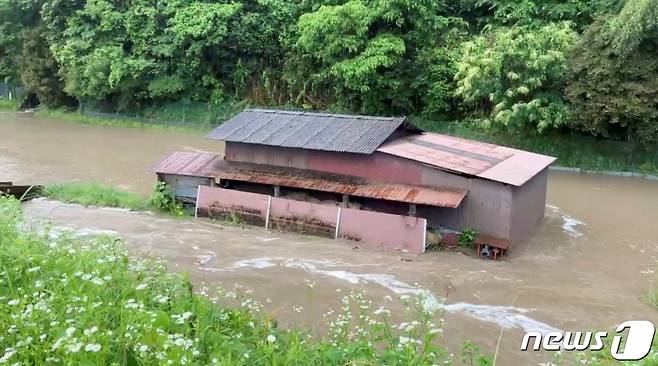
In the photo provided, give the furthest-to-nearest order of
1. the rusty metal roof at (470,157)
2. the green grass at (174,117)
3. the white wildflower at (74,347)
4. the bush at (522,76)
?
the green grass at (174,117) < the bush at (522,76) < the rusty metal roof at (470,157) < the white wildflower at (74,347)

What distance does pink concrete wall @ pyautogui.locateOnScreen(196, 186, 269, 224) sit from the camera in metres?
14.7

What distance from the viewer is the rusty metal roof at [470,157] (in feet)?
43.9

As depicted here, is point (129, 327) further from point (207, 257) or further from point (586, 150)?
point (586, 150)

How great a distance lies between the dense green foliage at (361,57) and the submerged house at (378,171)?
7.14 metres

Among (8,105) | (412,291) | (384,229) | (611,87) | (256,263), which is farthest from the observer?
(8,105)

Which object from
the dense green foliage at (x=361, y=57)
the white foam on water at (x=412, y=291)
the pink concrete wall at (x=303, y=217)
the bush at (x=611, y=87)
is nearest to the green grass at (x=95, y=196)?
the pink concrete wall at (x=303, y=217)

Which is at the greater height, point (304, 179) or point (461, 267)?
point (304, 179)

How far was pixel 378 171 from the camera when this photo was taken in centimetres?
1444

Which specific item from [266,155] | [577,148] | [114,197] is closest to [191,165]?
[266,155]

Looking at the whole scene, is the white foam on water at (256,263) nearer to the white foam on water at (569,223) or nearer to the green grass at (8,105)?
the white foam on water at (569,223)

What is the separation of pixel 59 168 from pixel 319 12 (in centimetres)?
1161

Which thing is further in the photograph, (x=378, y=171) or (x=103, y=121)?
(x=103, y=121)

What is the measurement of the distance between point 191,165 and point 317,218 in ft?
13.0

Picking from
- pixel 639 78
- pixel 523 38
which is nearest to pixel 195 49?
pixel 523 38
